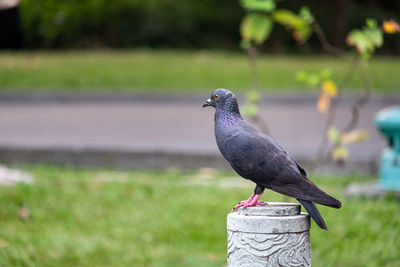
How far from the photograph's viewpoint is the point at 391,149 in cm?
658

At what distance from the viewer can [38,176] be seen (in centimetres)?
785

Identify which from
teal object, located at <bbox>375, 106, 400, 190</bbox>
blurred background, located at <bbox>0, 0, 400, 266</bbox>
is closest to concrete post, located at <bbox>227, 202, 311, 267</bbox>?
blurred background, located at <bbox>0, 0, 400, 266</bbox>

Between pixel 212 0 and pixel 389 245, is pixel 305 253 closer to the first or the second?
pixel 389 245

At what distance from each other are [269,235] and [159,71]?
47.7ft

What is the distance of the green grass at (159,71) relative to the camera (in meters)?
15.8

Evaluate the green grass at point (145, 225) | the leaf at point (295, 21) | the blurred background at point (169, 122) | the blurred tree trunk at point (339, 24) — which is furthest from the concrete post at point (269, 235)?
the blurred tree trunk at point (339, 24)

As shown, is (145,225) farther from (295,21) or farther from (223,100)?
(223,100)

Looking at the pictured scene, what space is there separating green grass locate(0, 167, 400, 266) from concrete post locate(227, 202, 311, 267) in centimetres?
214

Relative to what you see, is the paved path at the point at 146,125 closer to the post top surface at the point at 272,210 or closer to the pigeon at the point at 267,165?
the post top surface at the point at 272,210

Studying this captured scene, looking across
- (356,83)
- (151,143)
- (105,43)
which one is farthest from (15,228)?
(105,43)

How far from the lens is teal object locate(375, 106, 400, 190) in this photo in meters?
6.24

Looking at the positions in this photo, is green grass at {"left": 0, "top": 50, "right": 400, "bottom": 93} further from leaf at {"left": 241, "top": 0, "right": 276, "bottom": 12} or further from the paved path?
leaf at {"left": 241, "top": 0, "right": 276, "bottom": 12}

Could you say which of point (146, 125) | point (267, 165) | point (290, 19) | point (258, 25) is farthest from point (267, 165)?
point (146, 125)

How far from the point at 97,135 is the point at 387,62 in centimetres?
1134
